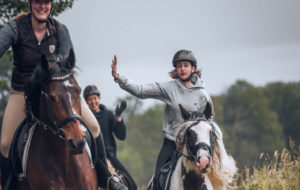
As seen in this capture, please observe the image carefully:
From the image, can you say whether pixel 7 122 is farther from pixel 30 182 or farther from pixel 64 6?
pixel 64 6

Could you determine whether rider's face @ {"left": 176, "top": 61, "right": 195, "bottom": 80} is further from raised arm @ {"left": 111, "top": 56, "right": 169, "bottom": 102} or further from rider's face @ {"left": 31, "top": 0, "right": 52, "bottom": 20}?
rider's face @ {"left": 31, "top": 0, "right": 52, "bottom": 20}

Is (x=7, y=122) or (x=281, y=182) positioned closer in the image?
(x=7, y=122)

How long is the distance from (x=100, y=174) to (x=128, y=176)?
15.1ft

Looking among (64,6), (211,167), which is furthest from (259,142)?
(211,167)

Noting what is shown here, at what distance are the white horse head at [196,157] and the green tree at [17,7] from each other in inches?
256

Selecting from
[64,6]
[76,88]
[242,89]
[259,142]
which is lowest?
[259,142]

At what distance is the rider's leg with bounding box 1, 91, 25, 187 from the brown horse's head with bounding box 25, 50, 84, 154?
1.43 feet

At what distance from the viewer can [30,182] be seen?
23.9ft

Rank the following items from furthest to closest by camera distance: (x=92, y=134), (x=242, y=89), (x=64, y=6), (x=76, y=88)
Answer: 1. (x=242, y=89)
2. (x=64, y=6)
3. (x=92, y=134)
4. (x=76, y=88)

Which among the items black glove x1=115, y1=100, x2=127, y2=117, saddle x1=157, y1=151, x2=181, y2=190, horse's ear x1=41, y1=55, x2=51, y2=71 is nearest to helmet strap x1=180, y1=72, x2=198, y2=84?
saddle x1=157, y1=151, x2=181, y2=190

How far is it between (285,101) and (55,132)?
7164 cm

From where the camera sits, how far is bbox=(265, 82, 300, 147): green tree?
7294 cm

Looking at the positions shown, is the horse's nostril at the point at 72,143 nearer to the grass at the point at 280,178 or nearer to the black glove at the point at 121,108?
the grass at the point at 280,178

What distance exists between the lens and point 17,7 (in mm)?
14180
